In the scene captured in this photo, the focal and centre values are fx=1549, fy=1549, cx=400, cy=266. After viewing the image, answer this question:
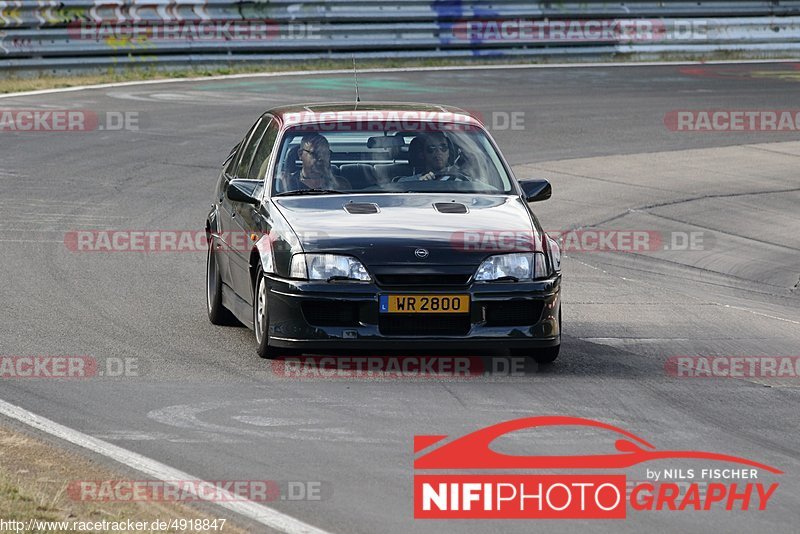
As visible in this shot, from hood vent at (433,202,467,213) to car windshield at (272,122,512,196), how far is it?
1.08ft

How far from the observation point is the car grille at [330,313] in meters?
8.62

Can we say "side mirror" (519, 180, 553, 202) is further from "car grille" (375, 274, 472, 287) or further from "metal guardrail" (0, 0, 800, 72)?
"metal guardrail" (0, 0, 800, 72)

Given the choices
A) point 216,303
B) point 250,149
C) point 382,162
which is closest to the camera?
point 382,162

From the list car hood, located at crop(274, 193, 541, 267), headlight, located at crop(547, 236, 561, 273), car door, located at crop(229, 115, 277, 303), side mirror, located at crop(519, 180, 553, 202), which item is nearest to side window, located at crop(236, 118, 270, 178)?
car door, located at crop(229, 115, 277, 303)

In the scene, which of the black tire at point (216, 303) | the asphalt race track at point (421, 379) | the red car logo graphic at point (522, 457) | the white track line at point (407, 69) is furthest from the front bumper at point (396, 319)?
the white track line at point (407, 69)

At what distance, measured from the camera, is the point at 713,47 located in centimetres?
3284

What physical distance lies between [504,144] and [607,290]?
28.4 ft

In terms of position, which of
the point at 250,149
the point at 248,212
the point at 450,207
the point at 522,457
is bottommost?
the point at 522,457

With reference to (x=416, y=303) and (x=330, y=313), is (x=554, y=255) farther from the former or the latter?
(x=330, y=313)

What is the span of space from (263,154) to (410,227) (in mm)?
1730

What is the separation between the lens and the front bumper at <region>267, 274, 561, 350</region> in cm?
859

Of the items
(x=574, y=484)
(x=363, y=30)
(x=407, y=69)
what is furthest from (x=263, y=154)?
(x=363, y=30)

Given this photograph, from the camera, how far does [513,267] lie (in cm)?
874

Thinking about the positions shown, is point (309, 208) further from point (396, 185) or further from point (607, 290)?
point (607, 290)
